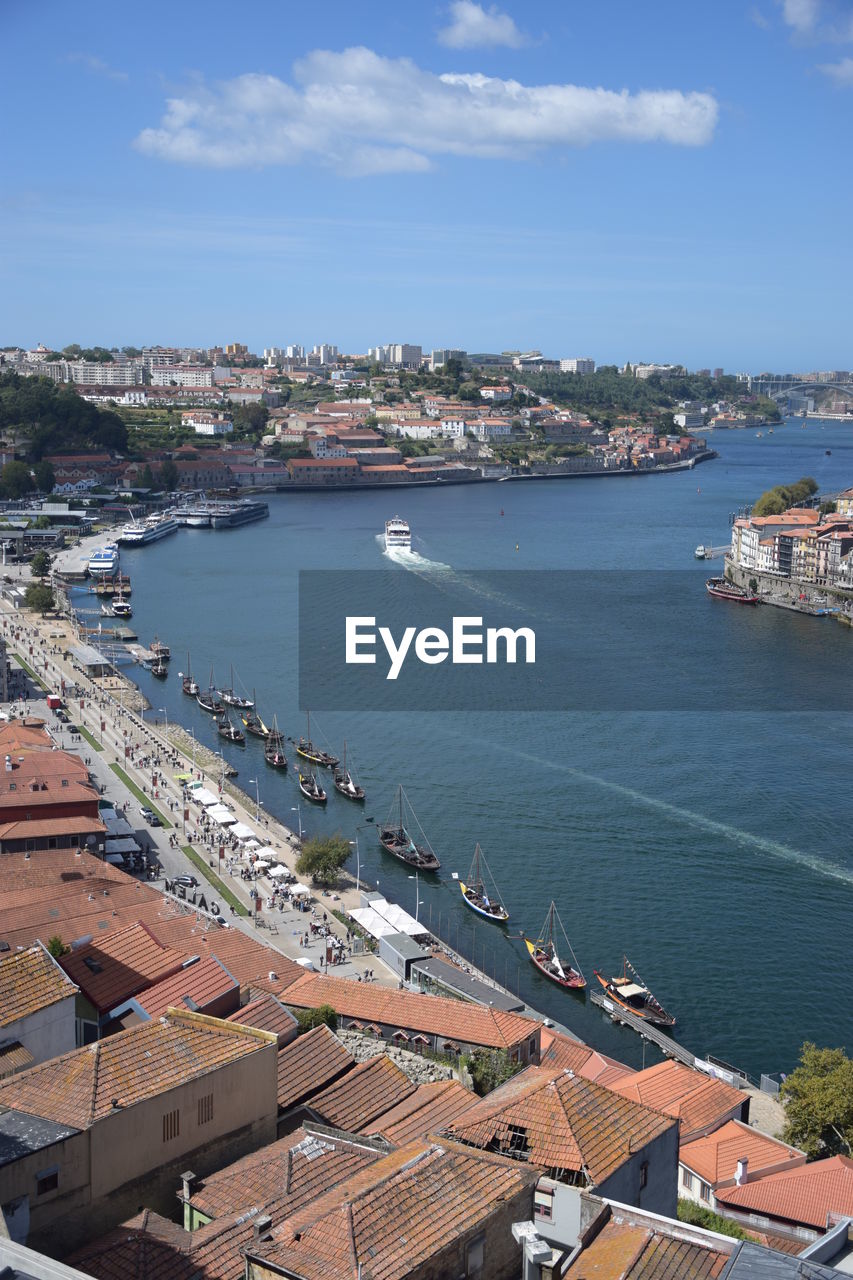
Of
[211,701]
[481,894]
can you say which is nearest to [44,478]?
[211,701]

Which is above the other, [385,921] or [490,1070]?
[490,1070]

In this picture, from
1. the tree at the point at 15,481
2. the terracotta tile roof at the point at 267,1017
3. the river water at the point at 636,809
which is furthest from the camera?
the tree at the point at 15,481

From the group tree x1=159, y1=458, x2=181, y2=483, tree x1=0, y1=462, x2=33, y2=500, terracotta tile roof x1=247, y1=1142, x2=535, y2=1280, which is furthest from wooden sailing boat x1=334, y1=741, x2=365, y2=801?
tree x1=159, y1=458, x2=181, y2=483

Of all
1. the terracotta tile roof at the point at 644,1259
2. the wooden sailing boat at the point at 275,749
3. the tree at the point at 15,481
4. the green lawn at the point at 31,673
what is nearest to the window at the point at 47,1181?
the terracotta tile roof at the point at 644,1259

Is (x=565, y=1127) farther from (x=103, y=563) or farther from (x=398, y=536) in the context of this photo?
(x=398, y=536)

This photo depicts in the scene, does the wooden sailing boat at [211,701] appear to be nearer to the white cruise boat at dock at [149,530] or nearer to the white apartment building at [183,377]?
the white cruise boat at dock at [149,530]

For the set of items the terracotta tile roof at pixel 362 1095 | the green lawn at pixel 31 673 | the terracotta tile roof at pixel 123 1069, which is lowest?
the green lawn at pixel 31 673

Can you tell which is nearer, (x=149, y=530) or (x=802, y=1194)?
(x=802, y=1194)
